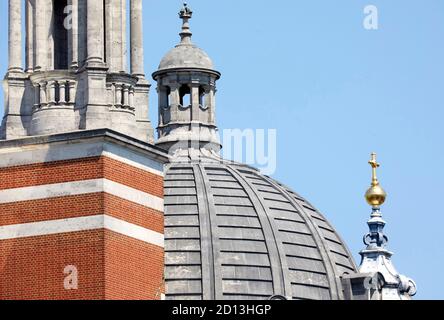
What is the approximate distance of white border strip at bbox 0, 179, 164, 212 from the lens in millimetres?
54938

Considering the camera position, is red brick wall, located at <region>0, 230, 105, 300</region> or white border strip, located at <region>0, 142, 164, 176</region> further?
white border strip, located at <region>0, 142, 164, 176</region>

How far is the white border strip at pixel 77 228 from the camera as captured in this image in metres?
54.7

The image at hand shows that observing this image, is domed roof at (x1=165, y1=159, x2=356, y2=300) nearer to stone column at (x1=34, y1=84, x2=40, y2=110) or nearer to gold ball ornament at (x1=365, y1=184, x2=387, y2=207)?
gold ball ornament at (x1=365, y1=184, x2=387, y2=207)

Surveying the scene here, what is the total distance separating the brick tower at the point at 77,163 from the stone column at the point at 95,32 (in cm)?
2

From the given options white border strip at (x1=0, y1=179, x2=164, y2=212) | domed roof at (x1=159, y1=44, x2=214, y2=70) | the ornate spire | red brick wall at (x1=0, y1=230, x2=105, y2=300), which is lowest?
red brick wall at (x1=0, y1=230, x2=105, y2=300)

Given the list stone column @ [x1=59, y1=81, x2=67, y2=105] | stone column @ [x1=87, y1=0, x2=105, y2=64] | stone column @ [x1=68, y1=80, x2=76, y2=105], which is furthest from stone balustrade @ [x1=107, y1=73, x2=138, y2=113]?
stone column @ [x1=59, y1=81, x2=67, y2=105]

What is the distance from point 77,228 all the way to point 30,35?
5.08m

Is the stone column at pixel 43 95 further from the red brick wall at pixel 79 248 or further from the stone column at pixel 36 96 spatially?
the red brick wall at pixel 79 248

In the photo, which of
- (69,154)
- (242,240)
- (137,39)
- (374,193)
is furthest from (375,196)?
(69,154)

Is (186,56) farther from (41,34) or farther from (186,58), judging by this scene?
(41,34)

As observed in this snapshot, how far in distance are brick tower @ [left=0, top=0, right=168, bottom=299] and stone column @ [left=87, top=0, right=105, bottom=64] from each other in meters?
0.02

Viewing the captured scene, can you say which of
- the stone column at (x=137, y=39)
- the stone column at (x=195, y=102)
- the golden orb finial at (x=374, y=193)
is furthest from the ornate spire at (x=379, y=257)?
the stone column at (x=137, y=39)

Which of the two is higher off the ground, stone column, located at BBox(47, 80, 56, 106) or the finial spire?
the finial spire
